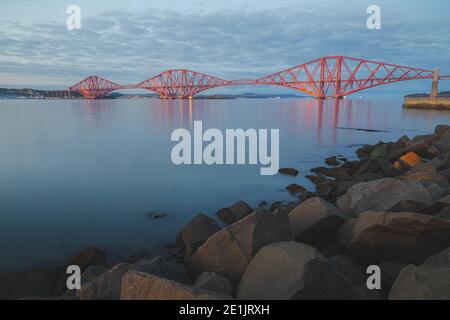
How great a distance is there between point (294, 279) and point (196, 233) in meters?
2.06

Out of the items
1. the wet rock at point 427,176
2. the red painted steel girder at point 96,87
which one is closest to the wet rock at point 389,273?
the wet rock at point 427,176

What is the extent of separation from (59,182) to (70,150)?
5.93 metres

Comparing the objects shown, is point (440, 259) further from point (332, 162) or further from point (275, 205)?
point (332, 162)

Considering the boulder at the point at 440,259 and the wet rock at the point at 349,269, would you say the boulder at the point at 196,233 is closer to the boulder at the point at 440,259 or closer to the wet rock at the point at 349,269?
the wet rock at the point at 349,269

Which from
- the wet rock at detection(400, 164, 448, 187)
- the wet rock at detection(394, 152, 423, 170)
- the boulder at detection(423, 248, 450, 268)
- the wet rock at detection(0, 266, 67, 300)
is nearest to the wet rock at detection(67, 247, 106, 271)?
the wet rock at detection(0, 266, 67, 300)

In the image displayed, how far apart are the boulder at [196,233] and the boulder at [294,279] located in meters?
1.50

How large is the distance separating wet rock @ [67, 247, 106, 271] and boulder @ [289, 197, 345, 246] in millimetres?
2576

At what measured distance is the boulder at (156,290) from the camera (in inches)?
84.7

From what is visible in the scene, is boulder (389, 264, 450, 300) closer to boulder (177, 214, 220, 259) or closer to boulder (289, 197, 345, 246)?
boulder (289, 197, 345, 246)

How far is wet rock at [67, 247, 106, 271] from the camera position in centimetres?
407

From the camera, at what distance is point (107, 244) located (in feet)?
16.5

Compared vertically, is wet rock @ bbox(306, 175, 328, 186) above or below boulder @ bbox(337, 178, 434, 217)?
below
